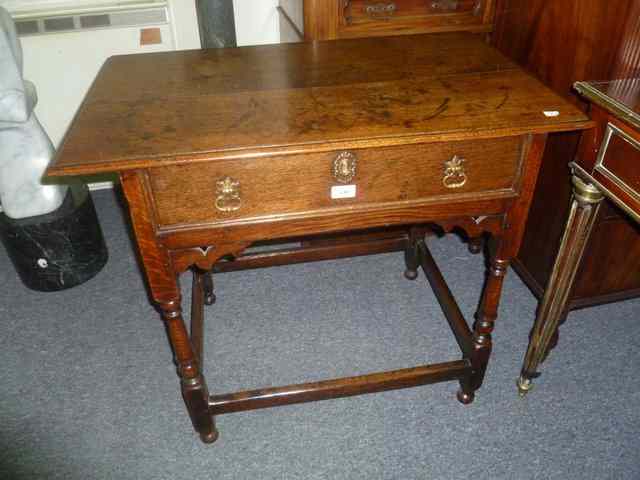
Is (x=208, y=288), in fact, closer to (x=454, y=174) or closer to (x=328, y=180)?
(x=328, y=180)

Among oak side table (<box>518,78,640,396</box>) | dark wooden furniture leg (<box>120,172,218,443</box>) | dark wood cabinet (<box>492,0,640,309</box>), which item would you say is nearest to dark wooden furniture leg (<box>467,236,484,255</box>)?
dark wood cabinet (<box>492,0,640,309</box>)

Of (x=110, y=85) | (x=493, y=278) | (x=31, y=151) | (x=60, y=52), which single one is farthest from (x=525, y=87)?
(x=60, y=52)

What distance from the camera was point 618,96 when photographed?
1.27 metres

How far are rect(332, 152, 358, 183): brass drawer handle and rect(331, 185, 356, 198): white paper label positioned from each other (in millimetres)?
16

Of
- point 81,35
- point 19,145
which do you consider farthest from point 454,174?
point 81,35

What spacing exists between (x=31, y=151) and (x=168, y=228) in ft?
3.51

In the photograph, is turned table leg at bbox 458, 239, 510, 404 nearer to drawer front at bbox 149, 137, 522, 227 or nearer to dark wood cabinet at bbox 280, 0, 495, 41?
drawer front at bbox 149, 137, 522, 227

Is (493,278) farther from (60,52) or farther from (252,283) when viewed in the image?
(60,52)

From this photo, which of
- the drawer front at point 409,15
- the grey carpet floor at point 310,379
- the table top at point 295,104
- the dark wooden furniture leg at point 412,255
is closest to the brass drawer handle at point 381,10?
the drawer front at point 409,15

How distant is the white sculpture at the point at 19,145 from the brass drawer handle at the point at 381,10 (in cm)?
120

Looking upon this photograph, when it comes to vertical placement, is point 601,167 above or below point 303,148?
below

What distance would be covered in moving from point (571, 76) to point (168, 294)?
55.4 inches

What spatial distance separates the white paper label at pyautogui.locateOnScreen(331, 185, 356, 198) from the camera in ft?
4.07

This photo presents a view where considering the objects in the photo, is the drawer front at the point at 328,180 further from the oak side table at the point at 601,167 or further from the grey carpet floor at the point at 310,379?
the grey carpet floor at the point at 310,379
